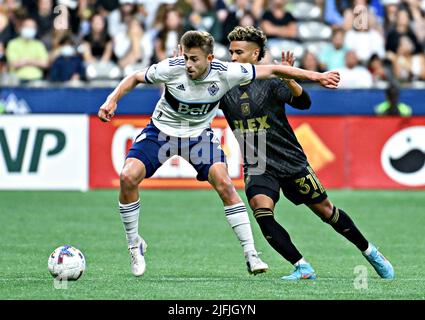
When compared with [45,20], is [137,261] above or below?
above

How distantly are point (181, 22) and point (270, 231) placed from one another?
1154 centimetres

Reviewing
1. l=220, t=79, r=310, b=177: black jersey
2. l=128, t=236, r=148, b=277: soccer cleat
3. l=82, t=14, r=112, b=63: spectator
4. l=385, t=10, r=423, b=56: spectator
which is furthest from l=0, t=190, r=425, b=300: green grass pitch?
l=385, t=10, r=423, b=56: spectator

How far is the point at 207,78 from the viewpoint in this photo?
9.01m

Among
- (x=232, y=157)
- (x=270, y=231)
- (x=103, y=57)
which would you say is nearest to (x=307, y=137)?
(x=232, y=157)

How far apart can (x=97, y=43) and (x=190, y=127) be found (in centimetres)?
1137

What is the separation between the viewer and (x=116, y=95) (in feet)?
28.5

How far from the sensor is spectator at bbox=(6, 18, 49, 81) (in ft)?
64.5

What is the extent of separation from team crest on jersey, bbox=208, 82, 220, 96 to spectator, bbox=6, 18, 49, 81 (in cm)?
1098

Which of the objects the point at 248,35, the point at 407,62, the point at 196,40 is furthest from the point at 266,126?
the point at 407,62

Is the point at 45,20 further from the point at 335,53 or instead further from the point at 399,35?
the point at 399,35

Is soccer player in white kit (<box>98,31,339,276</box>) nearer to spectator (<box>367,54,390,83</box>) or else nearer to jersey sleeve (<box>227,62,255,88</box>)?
jersey sleeve (<box>227,62,255,88</box>)

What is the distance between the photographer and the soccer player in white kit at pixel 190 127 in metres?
8.87

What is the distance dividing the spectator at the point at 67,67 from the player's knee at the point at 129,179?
10.8m
